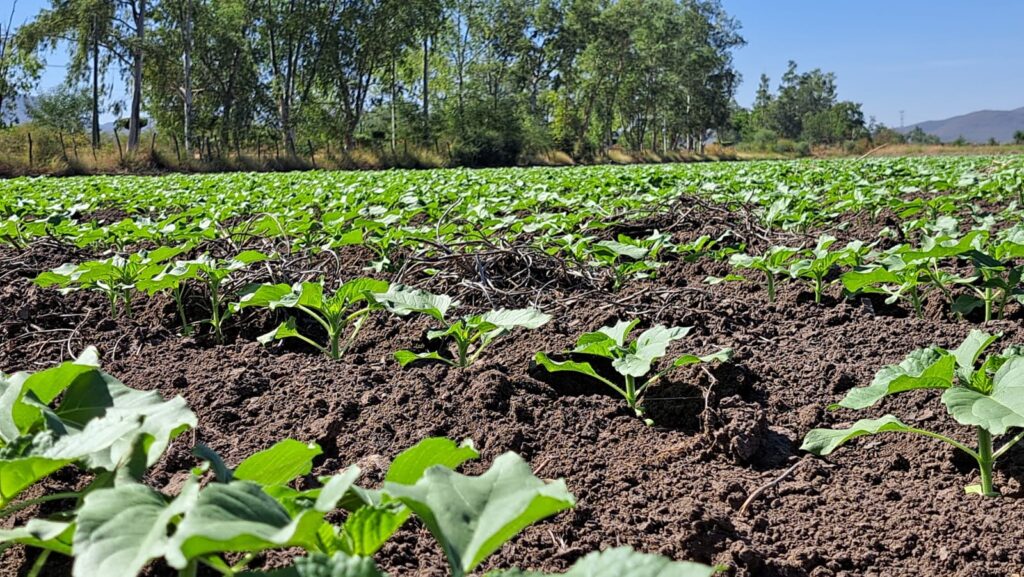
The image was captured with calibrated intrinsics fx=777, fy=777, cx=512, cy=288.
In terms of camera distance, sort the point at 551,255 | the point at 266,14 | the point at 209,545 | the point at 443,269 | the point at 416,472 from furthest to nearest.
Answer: the point at 266,14, the point at 551,255, the point at 443,269, the point at 416,472, the point at 209,545

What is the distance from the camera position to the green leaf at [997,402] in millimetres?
1434

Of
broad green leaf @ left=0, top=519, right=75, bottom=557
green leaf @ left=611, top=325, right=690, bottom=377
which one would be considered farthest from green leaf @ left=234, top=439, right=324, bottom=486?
green leaf @ left=611, top=325, right=690, bottom=377

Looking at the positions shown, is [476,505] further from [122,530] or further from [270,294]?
[270,294]

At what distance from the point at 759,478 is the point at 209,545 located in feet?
4.53

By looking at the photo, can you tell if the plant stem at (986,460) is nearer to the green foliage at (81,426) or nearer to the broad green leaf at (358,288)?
the green foliage at (81,426)

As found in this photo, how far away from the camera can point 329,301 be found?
2627 millimetres

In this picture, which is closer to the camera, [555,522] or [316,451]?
[316,451]

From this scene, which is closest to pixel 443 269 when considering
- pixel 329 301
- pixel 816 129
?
pixel 329 301

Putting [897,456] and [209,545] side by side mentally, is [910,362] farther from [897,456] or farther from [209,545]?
[209,545]

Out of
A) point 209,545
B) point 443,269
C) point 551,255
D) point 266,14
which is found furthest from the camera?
point 266,14

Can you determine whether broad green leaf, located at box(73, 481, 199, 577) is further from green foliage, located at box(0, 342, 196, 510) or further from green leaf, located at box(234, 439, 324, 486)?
green leaf, located at box(234, 439, 324, 486)

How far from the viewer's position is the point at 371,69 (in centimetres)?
4175

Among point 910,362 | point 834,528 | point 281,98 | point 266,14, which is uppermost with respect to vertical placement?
A: point 266,14

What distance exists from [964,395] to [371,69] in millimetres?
42799
